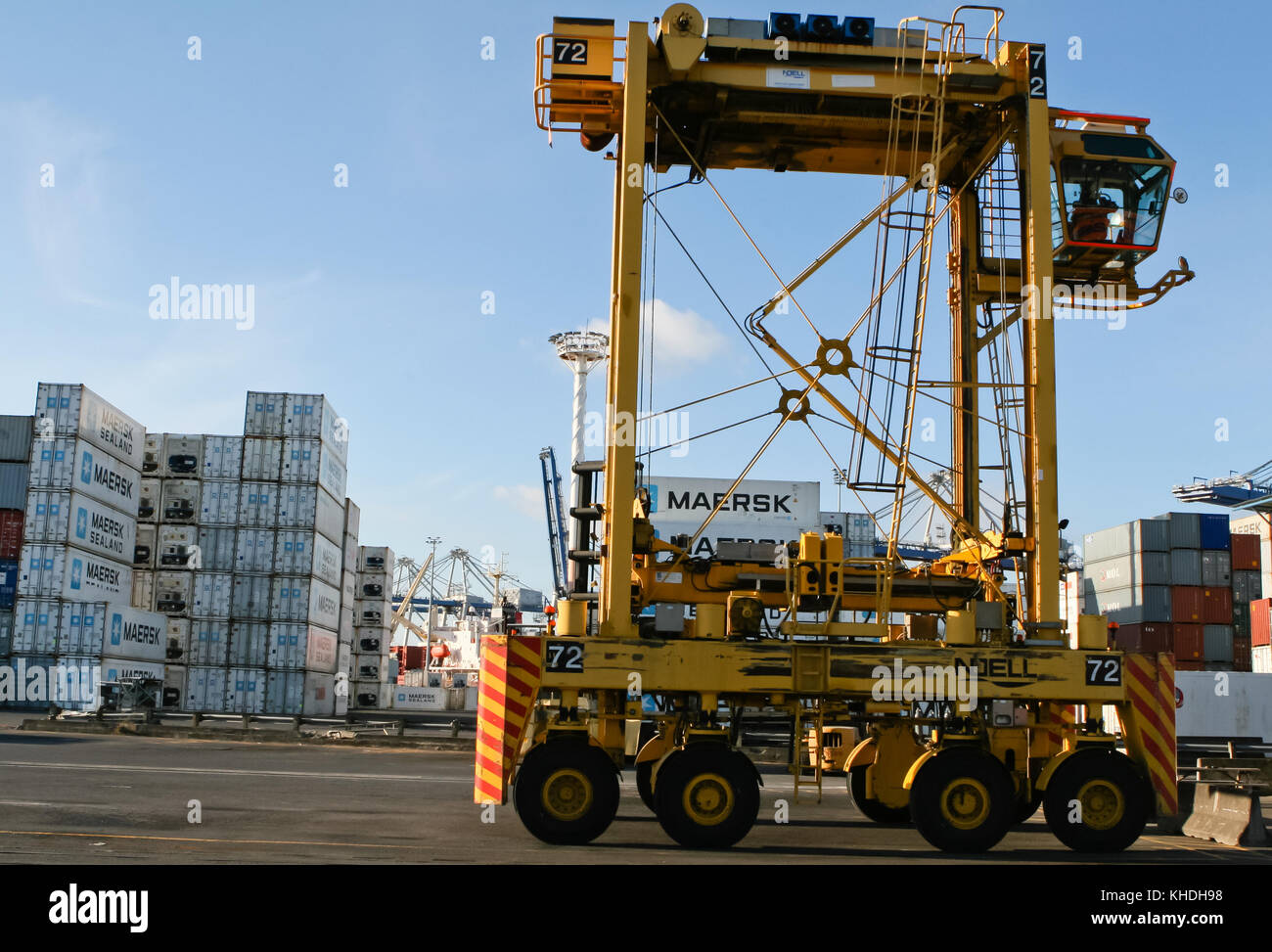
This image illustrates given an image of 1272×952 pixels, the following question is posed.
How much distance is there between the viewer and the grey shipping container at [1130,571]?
56531 millimetres

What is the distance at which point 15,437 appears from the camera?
158 feet

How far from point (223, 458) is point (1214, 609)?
5067cm

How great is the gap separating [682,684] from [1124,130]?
1025 centimetres

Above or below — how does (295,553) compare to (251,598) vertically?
above

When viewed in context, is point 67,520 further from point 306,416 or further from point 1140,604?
point 1140,604

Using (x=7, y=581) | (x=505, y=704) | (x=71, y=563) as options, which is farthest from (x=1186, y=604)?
(x=7, y=581)

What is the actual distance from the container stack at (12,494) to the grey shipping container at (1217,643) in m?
56.1

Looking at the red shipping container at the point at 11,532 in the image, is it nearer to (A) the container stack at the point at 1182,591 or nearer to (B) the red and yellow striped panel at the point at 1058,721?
(B) the red and yellow striped panel at the point at 1058,721

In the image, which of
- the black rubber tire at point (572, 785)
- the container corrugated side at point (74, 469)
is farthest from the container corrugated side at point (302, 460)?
the black rubber tire at point (572, 785)

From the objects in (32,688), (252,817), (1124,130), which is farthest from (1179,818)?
(32,688)

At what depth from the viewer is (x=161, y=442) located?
2183 inches
